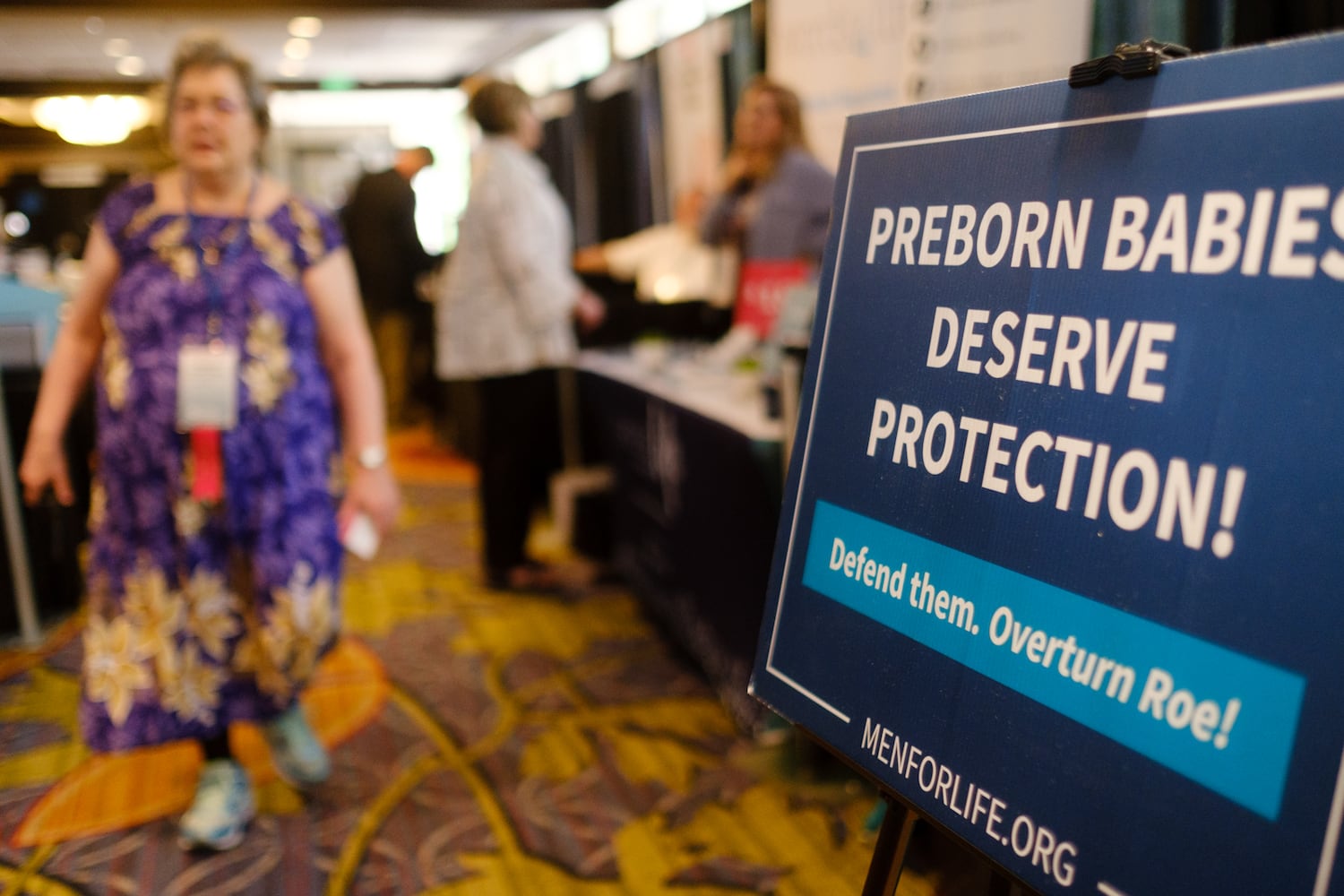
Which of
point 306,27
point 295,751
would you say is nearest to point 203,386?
point 295,751

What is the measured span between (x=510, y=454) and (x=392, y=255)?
8.81 ft

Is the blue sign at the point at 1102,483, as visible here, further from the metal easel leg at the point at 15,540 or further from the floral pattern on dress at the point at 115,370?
the metal easel leg at the point at 15,540

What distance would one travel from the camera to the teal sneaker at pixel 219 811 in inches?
75.9

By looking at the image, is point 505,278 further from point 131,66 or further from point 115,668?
point 131,66

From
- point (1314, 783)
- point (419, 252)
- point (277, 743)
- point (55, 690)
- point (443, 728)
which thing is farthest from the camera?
point (419, 252)

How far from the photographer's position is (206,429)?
175cm

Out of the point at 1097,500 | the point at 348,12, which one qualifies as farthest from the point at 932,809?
the point at 348,12

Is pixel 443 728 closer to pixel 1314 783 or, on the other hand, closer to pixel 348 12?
pixel 1314 783

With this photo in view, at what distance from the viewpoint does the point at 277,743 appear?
207 centimetres

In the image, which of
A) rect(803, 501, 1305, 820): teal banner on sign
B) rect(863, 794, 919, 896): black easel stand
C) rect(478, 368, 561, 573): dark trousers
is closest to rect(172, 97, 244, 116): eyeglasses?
rect(803, 501, 1305, 820): teal banner on sign

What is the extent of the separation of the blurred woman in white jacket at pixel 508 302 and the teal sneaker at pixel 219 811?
1.39 metres

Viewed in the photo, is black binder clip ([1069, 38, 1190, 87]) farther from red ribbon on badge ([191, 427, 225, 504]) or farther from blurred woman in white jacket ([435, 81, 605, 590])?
blurred woman in white jacket ([435, 81, 605, 590])

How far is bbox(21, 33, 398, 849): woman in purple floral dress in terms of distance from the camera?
175 centimetres

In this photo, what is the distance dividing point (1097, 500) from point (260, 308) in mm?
1462
